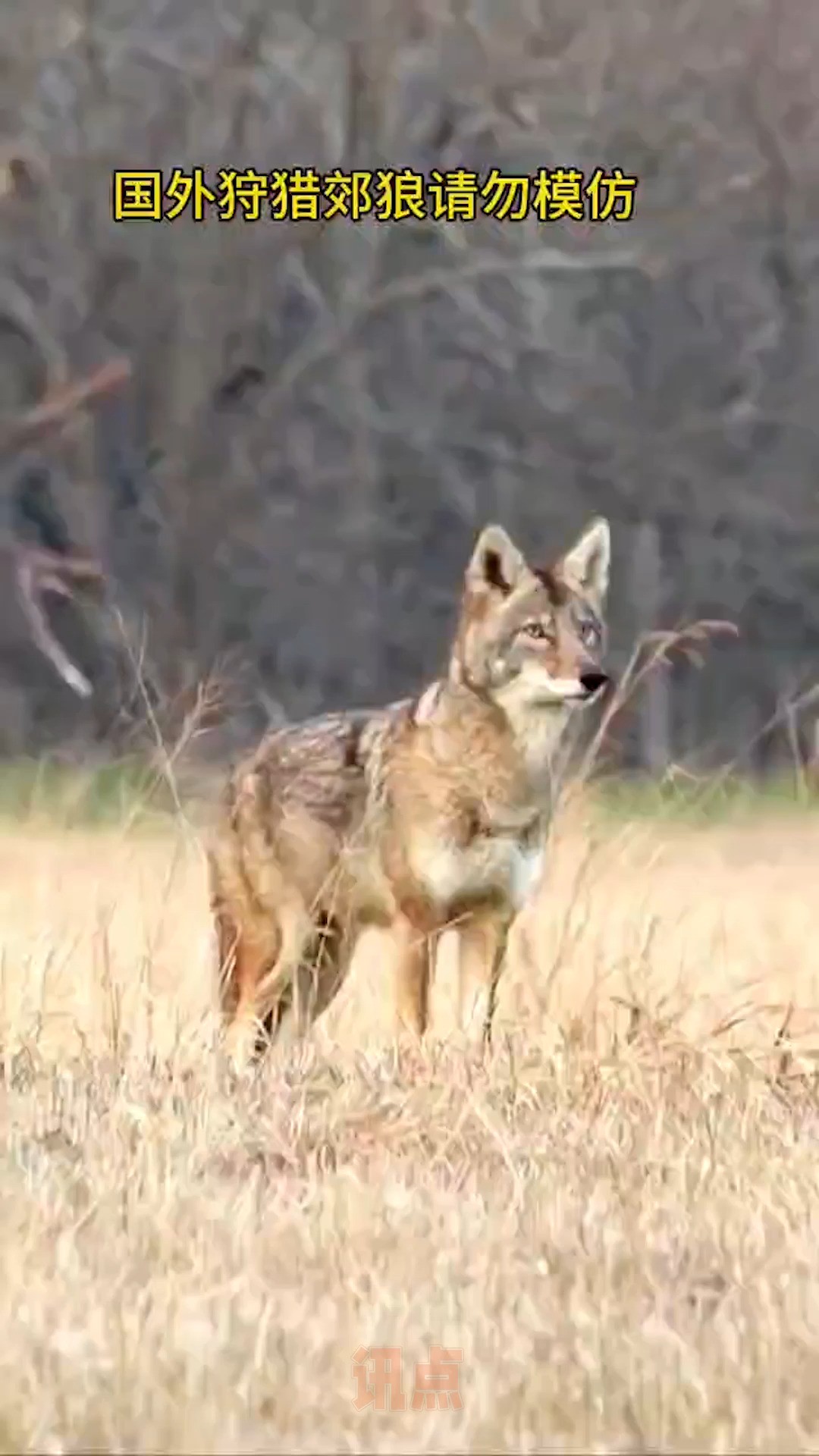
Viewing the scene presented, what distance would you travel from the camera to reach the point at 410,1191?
4.36m

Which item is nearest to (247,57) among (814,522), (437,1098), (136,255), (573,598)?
(136,255)

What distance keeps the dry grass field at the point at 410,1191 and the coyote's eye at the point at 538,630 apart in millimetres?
542

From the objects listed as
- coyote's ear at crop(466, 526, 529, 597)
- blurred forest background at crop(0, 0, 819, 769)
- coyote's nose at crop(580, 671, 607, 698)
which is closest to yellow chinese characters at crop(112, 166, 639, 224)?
blurred forest background at crop(0, 0, 819, 769)

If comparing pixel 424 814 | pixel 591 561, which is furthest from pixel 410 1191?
pixel 591 561

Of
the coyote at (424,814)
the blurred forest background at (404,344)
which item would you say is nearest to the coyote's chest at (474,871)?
the coyote at (424,814)

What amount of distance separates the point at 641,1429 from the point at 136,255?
1306 centimetres

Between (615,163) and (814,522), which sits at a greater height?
(615,163)

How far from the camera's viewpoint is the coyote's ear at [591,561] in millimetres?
→ 6262

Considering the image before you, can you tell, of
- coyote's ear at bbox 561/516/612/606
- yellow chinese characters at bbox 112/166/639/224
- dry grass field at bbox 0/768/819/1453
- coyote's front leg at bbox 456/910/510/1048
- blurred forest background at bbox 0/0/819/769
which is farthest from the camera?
blurred forest background at bbox 0/0/819/769

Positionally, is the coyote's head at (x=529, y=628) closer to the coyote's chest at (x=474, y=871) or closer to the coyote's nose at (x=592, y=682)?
the coyote's nose at (x=592, y=682)

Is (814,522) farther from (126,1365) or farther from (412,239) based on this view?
(126,1365)

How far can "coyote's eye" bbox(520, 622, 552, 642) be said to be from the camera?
616 centimetres

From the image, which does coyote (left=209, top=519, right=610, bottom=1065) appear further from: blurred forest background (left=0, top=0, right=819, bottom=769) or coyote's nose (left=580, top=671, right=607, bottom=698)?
blurred forest background (left=0, top=0, right=819, bottom=769)

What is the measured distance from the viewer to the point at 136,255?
15602 millimetres
